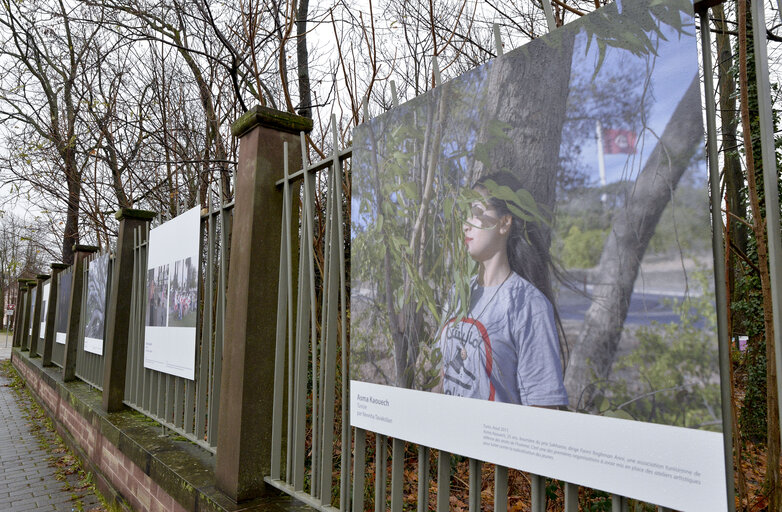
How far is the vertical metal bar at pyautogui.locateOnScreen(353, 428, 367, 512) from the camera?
2.13 metres

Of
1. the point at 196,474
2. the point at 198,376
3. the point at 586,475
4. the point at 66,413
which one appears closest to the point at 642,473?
the point at 586,475

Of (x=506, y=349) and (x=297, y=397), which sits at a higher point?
(x=506, y=349)

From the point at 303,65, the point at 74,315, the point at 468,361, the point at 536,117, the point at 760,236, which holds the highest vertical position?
the point at 303,65

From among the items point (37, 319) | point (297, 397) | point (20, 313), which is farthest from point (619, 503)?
point (20, 313)

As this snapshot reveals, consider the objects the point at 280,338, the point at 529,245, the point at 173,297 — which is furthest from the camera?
the point at 173,297

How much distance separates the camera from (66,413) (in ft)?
23.5

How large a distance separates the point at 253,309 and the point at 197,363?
1.18 meters

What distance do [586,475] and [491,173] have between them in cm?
87

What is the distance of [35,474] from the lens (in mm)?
5910

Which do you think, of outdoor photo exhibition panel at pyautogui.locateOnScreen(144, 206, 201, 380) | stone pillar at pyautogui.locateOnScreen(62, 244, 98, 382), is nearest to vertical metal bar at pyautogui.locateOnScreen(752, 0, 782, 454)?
outdoor photo exhibition panel at pyautogui.locateOnScreen(144, 206, 201, 380)

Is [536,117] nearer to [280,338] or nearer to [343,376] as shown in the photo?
[343,376]

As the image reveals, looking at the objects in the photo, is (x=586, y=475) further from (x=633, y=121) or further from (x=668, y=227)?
(x=633, y=121)

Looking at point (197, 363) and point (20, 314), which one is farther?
point (20, 314)

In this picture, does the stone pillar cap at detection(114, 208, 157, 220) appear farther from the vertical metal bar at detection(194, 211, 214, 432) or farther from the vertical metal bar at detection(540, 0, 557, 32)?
the vertical metal bar at detection(540, 0, 557, 32)
